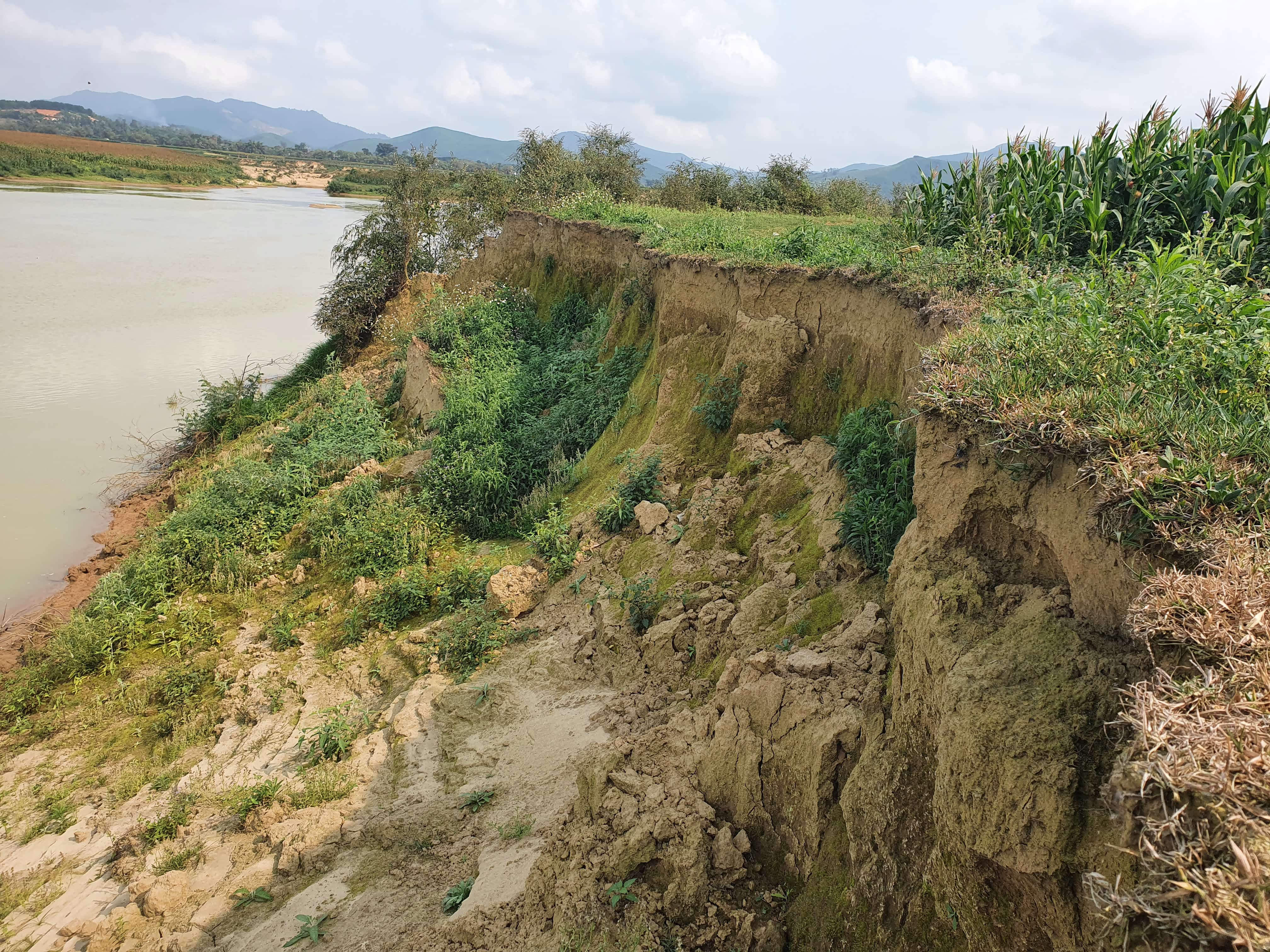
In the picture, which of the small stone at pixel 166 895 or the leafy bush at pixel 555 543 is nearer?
the small stone at pixel 166 895

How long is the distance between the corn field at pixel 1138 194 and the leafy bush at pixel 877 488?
1.98 m

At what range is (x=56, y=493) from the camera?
13.8 m

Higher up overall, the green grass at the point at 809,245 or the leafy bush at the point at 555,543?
the green grass at the point at 809,245

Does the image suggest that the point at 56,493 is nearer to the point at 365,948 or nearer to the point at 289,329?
the point at 289,329

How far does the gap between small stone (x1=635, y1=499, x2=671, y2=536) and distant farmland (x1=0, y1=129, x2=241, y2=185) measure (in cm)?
6743

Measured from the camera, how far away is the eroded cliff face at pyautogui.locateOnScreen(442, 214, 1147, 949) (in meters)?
2.53

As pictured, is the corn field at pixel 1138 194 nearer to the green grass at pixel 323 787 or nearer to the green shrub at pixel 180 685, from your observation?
the green grass at pixel 323 787

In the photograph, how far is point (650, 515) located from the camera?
7.71m

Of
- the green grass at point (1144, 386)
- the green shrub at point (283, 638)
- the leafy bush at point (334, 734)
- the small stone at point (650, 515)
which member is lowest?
the green shrub at point (283, 638)

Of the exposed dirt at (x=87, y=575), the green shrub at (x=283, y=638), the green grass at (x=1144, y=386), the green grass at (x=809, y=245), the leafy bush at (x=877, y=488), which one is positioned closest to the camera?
the green grass at (x=1144, y=386)

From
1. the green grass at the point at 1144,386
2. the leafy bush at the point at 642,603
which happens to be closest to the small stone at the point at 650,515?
the leafy bush at the point at 642,603

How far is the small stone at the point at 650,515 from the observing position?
25.0 ft

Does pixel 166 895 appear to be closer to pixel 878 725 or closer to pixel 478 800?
pixel 478 800

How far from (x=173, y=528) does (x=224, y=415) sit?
607cm
